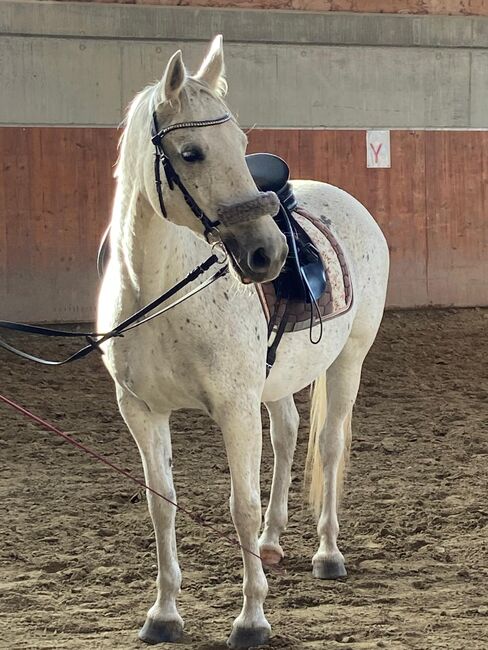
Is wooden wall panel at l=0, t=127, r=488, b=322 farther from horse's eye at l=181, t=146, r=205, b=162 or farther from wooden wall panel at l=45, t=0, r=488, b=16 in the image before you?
horse's eye at l=181, t=146, r=205, b=162

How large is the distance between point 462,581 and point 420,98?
8488 mm

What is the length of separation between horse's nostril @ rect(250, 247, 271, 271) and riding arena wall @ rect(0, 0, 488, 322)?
24.5 ft

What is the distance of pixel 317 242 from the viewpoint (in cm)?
431

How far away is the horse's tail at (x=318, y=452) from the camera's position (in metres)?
4.72

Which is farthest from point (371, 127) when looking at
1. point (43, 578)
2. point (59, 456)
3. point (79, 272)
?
point (43, 578)

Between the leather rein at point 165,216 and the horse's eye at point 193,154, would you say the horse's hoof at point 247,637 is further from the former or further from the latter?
the horse's eye at point 193,154

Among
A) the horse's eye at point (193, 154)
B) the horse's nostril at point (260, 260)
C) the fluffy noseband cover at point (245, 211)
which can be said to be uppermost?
the horse's eye at point (193, 154)

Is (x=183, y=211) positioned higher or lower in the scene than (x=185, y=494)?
higher

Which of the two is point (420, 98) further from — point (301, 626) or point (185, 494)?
point (301, 626)

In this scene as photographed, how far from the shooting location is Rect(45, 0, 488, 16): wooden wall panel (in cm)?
1100

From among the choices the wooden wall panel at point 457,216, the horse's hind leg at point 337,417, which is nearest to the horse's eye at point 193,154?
the horse's hind leg at point 337,417

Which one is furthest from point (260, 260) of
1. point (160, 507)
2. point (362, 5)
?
point (362, 5)

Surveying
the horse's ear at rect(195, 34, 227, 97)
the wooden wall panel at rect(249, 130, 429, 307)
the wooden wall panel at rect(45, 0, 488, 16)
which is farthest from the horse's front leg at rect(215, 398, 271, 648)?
the wooden wall panel at rect(45, 0, 488, 16)

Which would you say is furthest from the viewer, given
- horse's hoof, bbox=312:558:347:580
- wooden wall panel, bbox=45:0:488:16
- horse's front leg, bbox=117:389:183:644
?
wooden wall panel, bbox=45:0:488:16
